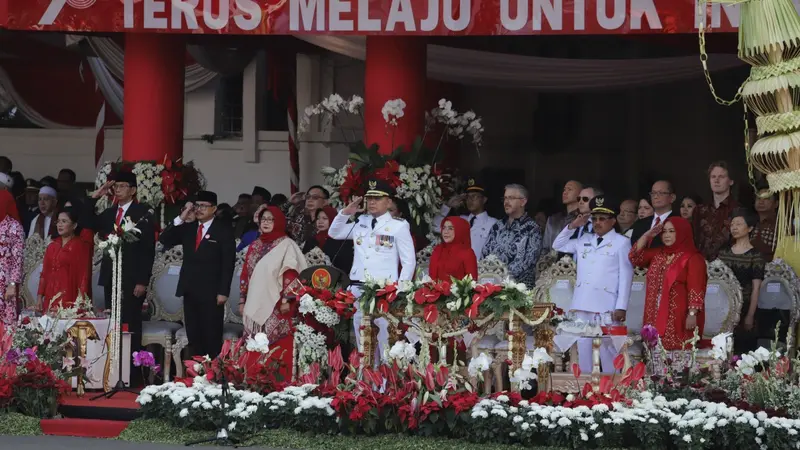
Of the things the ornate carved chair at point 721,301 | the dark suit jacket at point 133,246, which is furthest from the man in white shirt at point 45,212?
the ornate carved chair at point 721,301

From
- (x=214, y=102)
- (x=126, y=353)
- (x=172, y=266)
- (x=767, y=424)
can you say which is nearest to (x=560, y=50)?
(x=214, y=102)

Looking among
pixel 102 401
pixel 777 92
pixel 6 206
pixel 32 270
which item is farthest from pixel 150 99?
pixel 777 92

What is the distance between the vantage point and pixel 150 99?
49.2 feet

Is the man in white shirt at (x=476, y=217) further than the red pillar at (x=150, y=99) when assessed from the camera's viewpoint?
No

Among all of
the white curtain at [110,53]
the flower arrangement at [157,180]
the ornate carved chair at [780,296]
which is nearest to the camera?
the ornate carved chair at [780,296]

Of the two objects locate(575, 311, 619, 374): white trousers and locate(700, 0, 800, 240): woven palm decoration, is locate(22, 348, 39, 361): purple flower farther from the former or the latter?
locate(700, 0, 800, 240): woven palm decoration

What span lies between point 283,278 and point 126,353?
1411 mm

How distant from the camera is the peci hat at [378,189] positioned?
1204 cm

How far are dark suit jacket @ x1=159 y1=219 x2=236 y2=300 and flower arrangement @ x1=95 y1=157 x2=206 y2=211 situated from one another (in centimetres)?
148

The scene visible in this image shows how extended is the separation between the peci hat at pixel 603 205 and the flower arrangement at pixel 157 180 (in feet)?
14.0

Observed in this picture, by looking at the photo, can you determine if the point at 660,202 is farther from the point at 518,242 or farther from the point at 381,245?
the point at 381,245

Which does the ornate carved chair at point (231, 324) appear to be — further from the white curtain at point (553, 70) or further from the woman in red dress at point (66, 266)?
the white curtain at point (553, 70)

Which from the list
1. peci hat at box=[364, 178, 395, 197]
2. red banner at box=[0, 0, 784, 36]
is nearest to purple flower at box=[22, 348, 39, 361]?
peci hat at box=[364, 178, 395, 197]

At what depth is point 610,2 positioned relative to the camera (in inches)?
504
